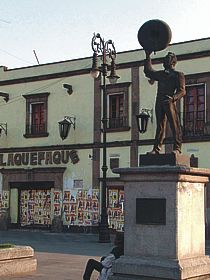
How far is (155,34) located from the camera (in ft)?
35.7

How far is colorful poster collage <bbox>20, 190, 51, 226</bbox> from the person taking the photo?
3203 cm

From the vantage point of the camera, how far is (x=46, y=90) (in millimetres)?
32500

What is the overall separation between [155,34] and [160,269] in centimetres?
404

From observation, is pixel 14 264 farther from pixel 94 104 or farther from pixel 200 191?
pixel 94 104

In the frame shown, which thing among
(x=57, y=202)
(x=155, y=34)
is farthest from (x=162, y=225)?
(x=57, y=202)

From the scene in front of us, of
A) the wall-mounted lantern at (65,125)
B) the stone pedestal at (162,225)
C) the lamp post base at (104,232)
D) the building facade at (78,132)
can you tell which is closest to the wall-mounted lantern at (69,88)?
the building facade at (78,132)

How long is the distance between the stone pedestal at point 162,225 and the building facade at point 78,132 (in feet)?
54.1

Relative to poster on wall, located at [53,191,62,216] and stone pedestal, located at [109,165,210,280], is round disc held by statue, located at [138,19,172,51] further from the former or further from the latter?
poster on wall, located at [53,191,62,216]

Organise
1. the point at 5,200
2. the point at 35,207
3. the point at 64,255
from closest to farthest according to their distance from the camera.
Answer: the point at 64,255 < the point at 35,207 < the point at 5,200

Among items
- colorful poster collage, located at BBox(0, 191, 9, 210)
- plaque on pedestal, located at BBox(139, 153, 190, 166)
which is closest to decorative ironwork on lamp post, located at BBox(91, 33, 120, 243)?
colorful poster collage, located at BBox(0, 191, 9, 210)

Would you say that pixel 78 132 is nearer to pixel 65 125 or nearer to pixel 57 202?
pixel 65 125

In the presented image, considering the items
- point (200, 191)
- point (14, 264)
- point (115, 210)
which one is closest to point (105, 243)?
point (115, 210)

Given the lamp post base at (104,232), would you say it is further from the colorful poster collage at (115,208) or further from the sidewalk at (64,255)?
the colorful poster collage at (115,208)

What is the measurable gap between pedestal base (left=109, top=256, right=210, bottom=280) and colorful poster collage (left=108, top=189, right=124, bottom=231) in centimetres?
1906
